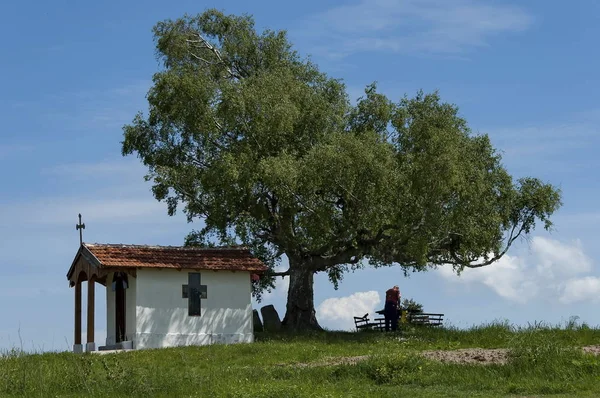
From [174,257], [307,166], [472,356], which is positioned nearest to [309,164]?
[307,166]

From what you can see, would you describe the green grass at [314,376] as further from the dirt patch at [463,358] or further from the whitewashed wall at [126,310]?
the whitewashed wall at [126,310]

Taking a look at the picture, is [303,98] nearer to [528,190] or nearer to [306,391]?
[528,190]

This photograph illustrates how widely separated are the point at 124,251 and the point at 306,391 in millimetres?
17769

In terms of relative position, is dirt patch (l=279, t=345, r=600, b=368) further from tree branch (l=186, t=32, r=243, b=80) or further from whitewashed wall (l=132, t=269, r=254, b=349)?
tree branch (l=186, t=32, r=243, b=80)

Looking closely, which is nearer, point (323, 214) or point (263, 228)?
point (323, 214)

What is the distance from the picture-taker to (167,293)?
3516 cm

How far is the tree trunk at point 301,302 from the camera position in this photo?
39.7 metres

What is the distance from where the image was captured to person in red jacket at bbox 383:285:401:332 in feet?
129

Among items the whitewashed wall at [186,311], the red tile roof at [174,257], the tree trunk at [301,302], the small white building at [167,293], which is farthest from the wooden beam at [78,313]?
the tree trunk at [301,302]

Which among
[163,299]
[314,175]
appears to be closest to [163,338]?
[163,299]

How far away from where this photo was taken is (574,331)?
31.8 meters

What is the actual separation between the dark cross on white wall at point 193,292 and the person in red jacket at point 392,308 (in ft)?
27.4

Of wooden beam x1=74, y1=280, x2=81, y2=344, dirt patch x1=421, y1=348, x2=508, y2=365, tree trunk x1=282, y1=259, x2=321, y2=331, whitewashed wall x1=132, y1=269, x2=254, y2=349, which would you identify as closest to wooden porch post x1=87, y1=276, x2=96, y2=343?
wooden beam x1=74, y1=280, x2=81, y2=344

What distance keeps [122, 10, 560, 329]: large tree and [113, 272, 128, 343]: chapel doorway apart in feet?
15.0
